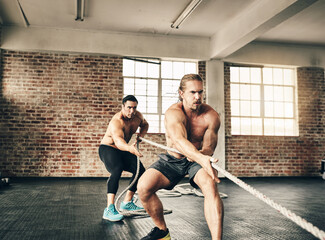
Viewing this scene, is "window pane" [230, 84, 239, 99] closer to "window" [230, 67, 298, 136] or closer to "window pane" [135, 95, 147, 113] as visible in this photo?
"window" [230, 67, 298, 136]

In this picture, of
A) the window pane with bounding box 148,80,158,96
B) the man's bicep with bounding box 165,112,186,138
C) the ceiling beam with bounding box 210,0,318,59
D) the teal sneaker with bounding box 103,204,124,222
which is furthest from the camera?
the window pane with bounding box 148,80,158,96

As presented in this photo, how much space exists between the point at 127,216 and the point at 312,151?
633cm

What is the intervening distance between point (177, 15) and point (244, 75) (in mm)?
2671

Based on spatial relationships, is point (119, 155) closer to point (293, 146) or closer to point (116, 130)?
point (116, 130)

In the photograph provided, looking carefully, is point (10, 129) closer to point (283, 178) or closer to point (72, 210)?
point (72, 210)

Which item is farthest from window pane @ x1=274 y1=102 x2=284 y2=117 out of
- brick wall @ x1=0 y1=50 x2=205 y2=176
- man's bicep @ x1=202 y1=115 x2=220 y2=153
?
man's bicep @ x1=202 y1=115 x2=220 y2=153

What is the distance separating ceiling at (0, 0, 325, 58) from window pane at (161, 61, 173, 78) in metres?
0.70

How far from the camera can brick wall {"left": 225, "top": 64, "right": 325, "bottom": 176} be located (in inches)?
310

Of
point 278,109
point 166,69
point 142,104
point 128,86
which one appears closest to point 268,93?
point 278,109

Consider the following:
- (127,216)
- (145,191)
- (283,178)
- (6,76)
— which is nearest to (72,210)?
(127,216)

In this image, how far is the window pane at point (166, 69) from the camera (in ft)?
25.7

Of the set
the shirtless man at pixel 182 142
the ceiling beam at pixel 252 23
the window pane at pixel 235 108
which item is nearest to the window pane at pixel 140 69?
the ceiling beam at pixel 252 23

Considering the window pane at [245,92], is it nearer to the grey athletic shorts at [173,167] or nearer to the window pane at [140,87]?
the window pane at [140,87]

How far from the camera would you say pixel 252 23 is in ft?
19.5
